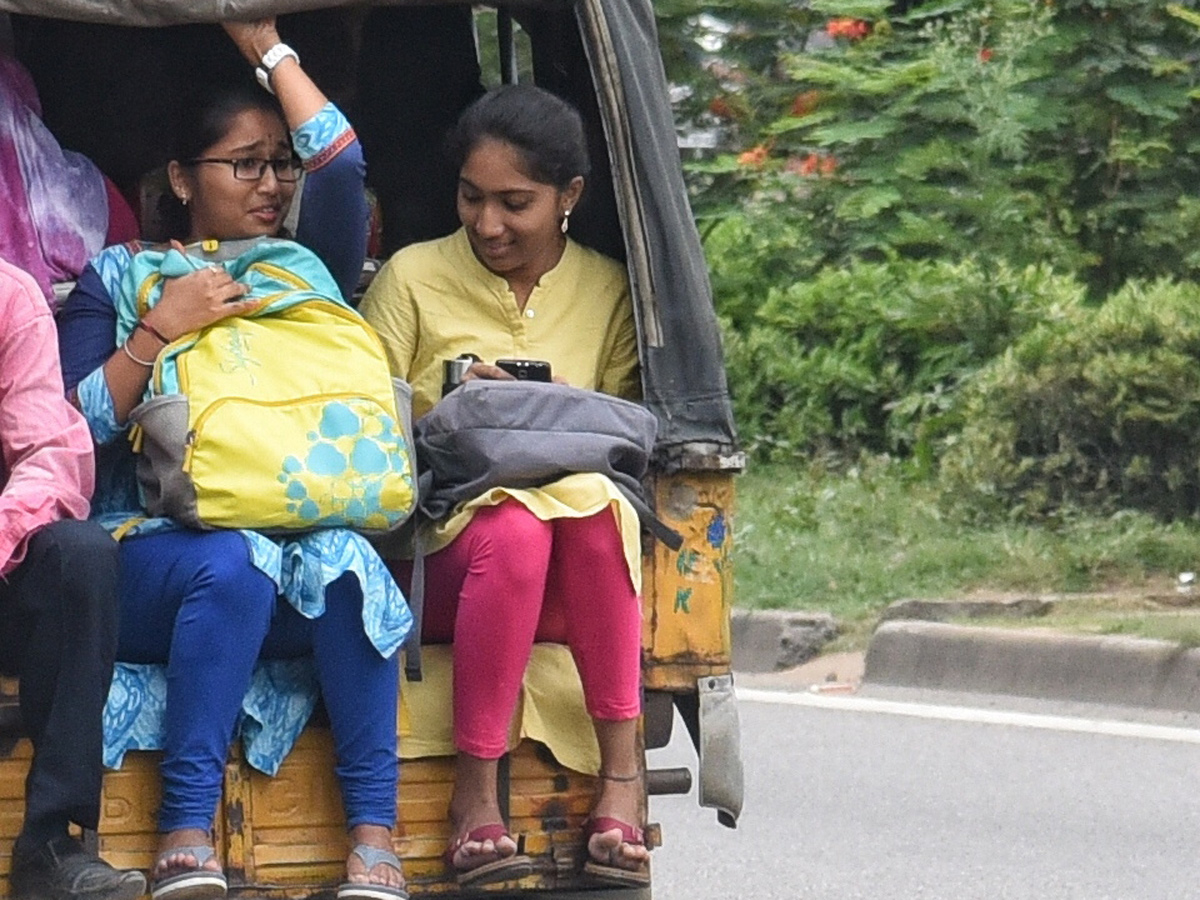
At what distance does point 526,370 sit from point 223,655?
32.1 inches

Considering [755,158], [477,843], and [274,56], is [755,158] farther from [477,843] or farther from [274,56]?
[477,843]

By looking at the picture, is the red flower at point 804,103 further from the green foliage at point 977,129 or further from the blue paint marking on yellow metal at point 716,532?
the blue paint marking on yellow metal at point 716,532

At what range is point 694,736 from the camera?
486 centimetres

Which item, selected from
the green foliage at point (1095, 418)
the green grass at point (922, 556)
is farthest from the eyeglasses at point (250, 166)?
the green foliage at point (1095, 418)

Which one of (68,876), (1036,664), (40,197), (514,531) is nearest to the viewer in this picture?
(68,876)

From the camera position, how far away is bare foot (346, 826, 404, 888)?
13.9ft

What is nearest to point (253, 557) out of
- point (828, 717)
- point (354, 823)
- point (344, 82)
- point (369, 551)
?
point (369, 551)

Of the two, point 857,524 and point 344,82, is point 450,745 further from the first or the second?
point 857,524

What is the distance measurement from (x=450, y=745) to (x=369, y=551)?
15.9 inches

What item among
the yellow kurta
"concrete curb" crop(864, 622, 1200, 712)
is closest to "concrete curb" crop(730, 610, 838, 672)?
"concrete curb" crop(864, 622, 1200, 712)

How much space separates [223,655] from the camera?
4.15 meters

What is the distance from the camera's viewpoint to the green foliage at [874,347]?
40.1 feet

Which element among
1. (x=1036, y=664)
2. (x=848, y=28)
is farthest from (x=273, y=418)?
(x=848, y=28)

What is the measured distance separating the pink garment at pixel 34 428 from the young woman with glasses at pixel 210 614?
0.13 meters
